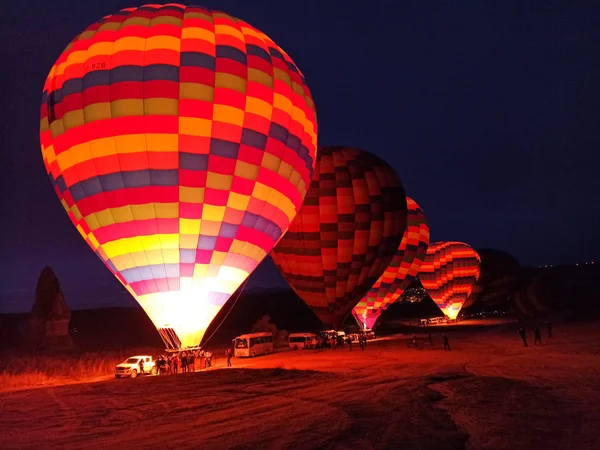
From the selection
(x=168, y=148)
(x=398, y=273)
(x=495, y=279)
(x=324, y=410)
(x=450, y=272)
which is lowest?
(x=324, y=410)

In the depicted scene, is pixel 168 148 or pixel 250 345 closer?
pixel 168 148

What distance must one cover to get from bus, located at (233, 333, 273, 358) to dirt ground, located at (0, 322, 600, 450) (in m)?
11.6

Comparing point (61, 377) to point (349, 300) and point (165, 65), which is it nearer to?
point (165, 65)

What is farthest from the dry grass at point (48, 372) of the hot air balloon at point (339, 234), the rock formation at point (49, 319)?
the hot air balloon at point (339, 234)

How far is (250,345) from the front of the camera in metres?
26.0

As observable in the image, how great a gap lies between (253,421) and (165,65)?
10.1 m

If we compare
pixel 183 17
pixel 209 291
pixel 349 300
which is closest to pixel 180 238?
pixel 209 291

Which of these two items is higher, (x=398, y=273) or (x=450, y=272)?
(x=450, y=272)

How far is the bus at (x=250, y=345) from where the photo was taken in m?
25.8

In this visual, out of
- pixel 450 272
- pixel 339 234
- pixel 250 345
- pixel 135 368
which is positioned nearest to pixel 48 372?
pixel 135 368

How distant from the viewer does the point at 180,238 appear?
14234 mm

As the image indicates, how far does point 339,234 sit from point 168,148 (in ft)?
41.5

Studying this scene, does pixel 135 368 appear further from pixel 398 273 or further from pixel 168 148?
pixel 398 273

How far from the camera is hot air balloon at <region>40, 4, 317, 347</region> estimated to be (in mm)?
13977
